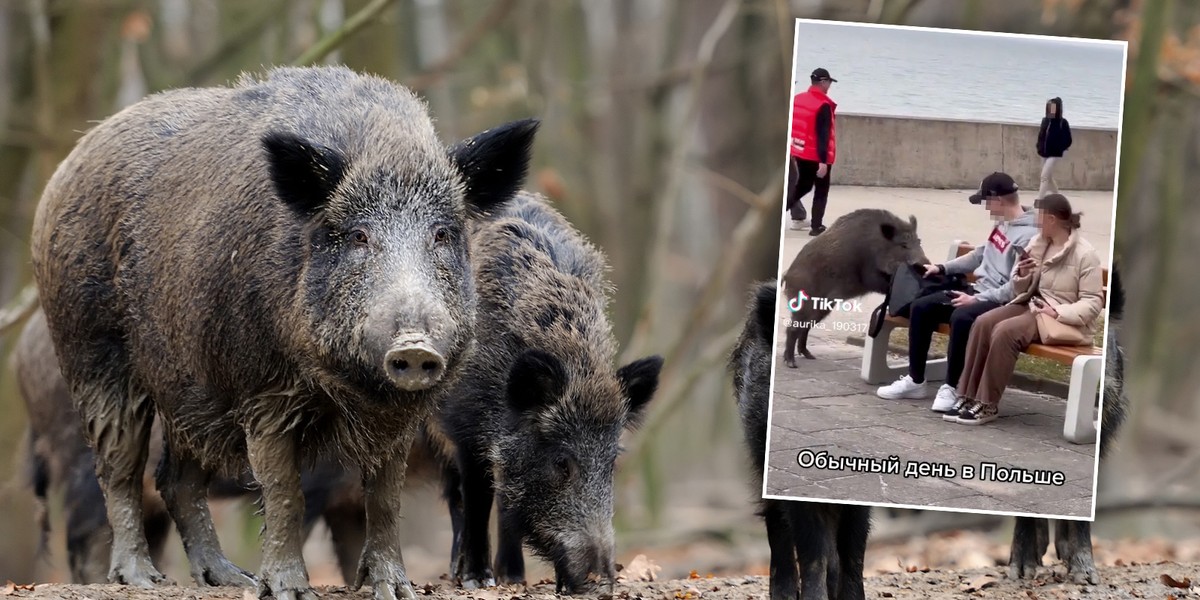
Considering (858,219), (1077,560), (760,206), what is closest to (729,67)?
(760,206)

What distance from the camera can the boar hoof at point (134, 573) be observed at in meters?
6.82

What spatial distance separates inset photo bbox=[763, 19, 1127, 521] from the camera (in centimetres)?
521

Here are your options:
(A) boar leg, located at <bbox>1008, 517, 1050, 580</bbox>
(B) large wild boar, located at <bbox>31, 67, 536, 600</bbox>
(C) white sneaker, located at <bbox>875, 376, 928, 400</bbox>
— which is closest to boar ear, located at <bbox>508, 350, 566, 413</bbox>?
(B) large wild boar, located at <bbox>31, 67, 536, 600</bbox>

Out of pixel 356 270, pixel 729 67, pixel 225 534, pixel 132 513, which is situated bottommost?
pixel 225 534

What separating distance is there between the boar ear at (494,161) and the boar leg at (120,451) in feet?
7.40

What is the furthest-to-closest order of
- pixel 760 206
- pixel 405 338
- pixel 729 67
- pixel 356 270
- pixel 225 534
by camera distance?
1. pixel 225 534
2. pixel 729 67
3. pixel 760 206
4. pixel 356 270
5. pixel 405 338

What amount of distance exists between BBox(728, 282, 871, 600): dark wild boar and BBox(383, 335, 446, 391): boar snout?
1.59 meters

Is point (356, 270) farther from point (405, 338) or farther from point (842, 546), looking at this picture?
point (842, 546)

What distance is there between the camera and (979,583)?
23.5 feet

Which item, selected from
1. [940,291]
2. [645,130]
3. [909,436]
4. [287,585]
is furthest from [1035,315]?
[645,130]

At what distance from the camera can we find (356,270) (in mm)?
5562

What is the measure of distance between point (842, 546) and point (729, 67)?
9396 mm

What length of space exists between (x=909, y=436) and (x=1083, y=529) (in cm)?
235

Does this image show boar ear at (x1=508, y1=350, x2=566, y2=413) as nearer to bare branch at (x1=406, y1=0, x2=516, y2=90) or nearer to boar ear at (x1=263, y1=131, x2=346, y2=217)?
boar ear at (x1=263, y1=131, x2=346, y2=217)
